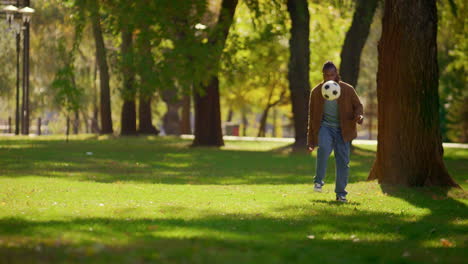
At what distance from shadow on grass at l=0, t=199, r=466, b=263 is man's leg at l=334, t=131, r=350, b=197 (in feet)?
4.21

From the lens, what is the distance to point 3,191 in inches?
585

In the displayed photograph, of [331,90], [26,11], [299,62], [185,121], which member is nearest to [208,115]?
[299,62]

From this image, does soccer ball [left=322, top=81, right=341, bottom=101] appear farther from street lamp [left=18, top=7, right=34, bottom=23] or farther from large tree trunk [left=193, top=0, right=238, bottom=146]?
street lamp [left=18, top=7, right=34, bottom=23]

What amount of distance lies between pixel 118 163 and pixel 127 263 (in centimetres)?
1714

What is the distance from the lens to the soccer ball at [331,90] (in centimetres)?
1320

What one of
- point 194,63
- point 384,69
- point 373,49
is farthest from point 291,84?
point 373,49

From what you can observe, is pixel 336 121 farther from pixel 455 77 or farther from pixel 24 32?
pixel 455 77

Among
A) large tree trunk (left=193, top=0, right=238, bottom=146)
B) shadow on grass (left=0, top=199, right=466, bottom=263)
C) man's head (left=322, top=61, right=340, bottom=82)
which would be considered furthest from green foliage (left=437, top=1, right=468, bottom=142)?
shadow on grass (left=0, top=199, right=466, bottom=263)

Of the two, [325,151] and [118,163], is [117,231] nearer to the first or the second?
[325,151]

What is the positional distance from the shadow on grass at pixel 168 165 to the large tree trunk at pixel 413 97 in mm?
4272

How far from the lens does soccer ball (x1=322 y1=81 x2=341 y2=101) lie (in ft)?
43.3

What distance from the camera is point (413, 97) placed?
15.7 meters

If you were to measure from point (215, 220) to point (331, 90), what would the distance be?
3.01 meters

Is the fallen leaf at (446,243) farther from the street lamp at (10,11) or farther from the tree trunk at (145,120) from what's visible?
the tree trunk at (145,120)
